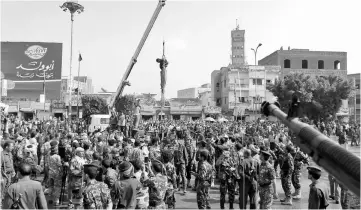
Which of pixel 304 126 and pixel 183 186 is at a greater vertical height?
pixel 304 126

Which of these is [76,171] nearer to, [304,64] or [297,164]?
[297,164]

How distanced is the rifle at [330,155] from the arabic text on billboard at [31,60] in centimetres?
6197

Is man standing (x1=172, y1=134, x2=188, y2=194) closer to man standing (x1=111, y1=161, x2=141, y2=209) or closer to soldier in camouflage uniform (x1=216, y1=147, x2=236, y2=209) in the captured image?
soldier in camouflage uniform (x1=216, y1=147, x2=236, y2=209)

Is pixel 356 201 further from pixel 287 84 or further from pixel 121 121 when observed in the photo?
pixel 287 84

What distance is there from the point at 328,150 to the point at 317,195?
3697mm

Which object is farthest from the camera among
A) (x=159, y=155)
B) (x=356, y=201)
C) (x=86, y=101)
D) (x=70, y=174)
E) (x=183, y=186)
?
(x=86, y=101)

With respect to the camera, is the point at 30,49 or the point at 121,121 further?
the point at 30,49

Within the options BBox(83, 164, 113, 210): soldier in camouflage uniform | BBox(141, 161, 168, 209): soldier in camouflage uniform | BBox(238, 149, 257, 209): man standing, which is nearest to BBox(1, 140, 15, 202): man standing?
BBox(83, 164, 113, 210): soldier in camouflage uniform

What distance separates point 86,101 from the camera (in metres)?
53.0

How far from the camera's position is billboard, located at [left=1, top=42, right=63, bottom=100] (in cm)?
5991

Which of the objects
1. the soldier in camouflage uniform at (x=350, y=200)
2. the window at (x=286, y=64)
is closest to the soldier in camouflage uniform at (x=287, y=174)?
the soldier in camouflage uniform at (x=350, y=200)

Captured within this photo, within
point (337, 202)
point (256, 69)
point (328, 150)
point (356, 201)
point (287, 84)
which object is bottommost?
point (337, 202)

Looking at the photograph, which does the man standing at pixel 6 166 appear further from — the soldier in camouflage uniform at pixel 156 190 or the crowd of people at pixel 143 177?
the soldier in camouflage uniform at pixel 156 190

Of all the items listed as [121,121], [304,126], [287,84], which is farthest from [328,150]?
[287,84]
